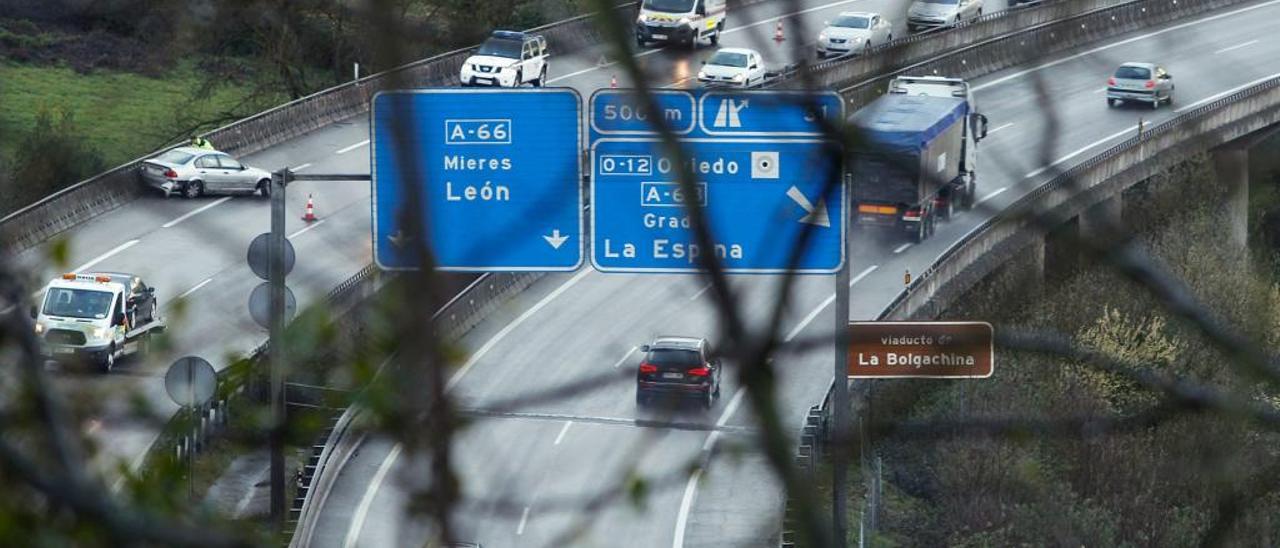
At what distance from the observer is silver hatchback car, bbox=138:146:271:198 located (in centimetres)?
2794

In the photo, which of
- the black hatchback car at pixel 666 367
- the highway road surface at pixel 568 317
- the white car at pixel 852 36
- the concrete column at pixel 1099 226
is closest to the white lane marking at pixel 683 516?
the highway road surface at pixel 568 317

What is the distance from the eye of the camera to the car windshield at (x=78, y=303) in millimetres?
22125

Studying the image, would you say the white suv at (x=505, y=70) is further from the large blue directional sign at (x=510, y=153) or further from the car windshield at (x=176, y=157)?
the large blue directional sign at (x=510, y=153)

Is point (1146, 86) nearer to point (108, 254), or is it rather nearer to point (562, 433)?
point (562, 433)

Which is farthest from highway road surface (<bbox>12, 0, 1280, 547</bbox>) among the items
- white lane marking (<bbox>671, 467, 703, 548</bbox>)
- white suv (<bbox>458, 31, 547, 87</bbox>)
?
white suv (<bbox>458, 31, 547, 87</bbox>)

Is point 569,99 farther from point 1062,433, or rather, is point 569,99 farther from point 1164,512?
point 1164,512

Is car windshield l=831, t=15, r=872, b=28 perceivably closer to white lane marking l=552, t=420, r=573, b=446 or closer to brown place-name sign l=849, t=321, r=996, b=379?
brown place-name sign l=849, t=321, r=996, b=379

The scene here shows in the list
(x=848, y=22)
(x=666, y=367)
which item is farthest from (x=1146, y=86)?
(x=848, y=22)

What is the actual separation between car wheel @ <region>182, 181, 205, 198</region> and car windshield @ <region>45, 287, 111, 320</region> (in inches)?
171

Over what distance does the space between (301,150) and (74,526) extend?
98.1 ft

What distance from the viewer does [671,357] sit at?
2291cm

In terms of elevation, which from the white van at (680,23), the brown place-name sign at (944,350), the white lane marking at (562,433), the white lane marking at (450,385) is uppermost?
the white van at (680,23)

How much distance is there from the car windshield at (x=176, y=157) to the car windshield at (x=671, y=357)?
9031 mm

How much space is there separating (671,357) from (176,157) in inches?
384
